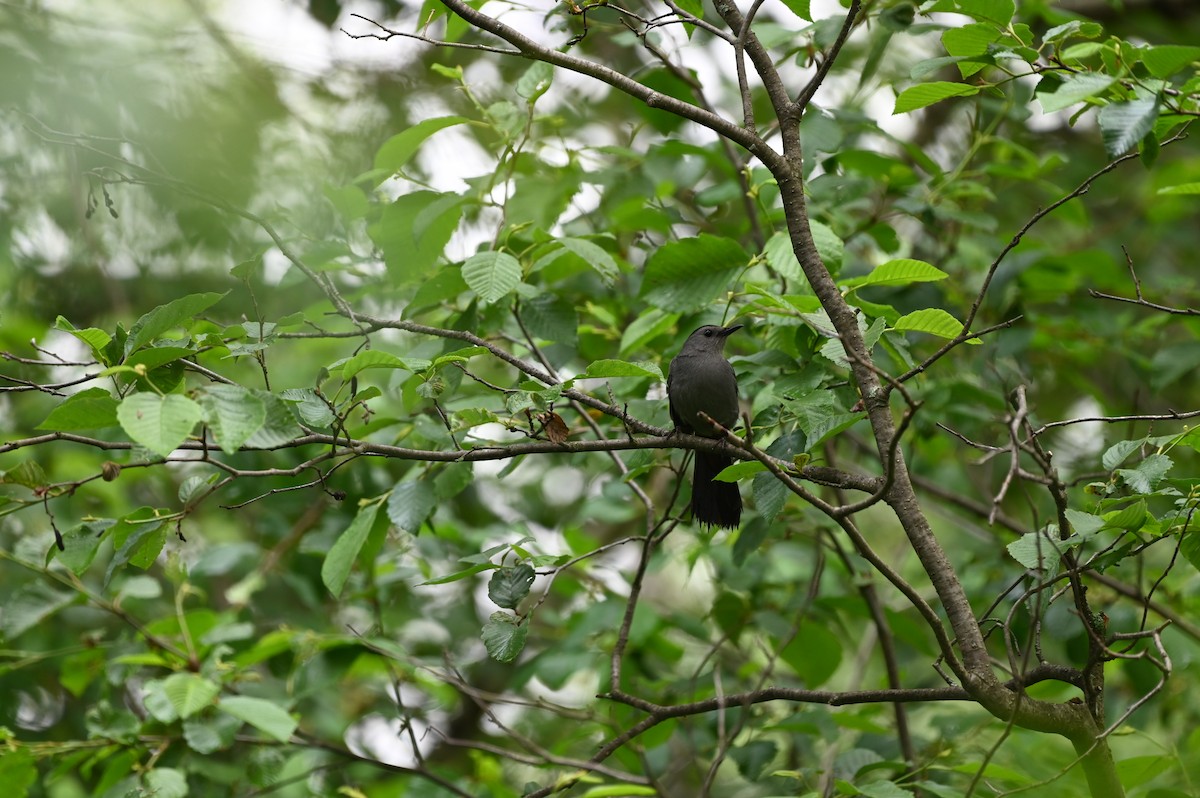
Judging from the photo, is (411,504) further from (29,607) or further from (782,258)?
(29,607)

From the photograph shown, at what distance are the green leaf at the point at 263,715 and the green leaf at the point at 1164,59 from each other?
119 inches

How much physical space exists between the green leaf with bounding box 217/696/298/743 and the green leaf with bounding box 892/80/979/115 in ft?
8.61

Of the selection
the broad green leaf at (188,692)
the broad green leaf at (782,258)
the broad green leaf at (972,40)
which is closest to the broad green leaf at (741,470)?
the broad green leaf at (782,258)

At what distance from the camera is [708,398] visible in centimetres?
432

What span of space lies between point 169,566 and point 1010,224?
5293mm

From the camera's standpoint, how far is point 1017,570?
462 centimetres

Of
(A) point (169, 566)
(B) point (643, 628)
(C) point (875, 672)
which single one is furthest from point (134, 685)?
Result: (C) point (875, 672)

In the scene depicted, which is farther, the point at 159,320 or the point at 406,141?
the point at 406,141

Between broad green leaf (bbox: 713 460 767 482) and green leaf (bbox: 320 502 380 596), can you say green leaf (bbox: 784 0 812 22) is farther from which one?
green leaf (bbox: 320 502 380 596)

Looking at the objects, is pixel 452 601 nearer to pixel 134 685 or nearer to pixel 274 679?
pixel 274 679

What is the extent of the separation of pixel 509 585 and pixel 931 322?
1.27 metres

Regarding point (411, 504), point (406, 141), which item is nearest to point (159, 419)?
point (411, 504)

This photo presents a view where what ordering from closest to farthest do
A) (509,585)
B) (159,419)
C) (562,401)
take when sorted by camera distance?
(159,419)
(509,585)
(562,401)

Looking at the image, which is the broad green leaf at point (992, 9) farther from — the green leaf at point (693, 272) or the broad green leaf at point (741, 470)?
the broad green leaf at point (741, 470)
